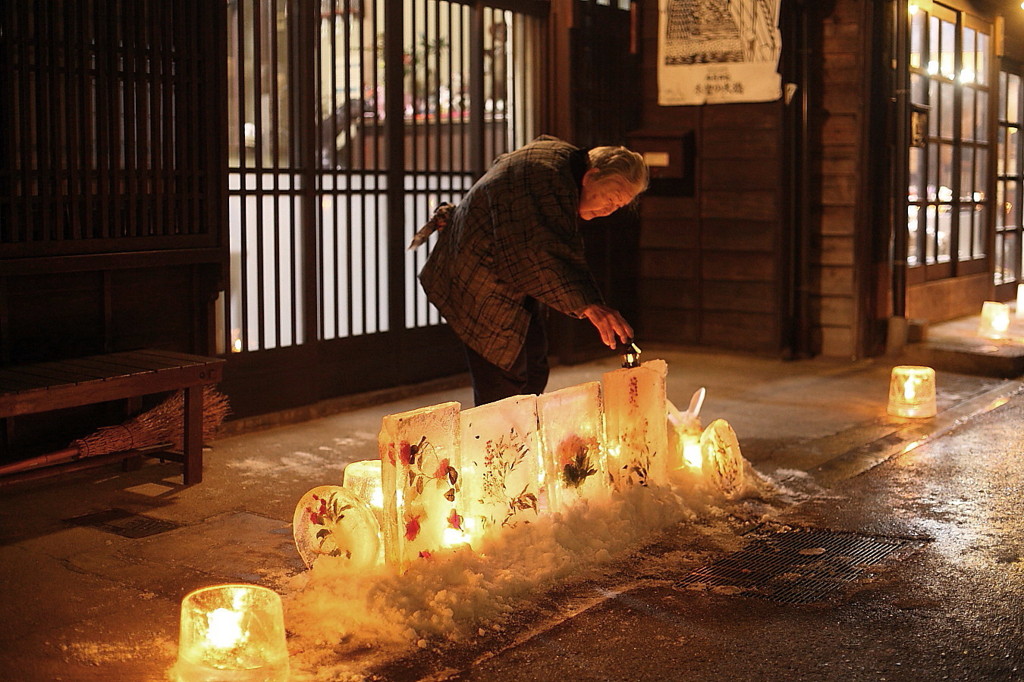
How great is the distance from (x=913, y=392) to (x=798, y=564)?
149 inches

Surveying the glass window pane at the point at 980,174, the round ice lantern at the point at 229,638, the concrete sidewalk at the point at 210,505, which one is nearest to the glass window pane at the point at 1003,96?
the glass window pane at the point at 980,174

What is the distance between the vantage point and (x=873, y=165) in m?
11.7

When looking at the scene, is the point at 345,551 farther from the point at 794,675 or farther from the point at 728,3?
the point at 728,3

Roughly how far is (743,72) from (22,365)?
7132 millimetres

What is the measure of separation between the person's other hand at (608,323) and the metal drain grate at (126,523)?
2.27 m

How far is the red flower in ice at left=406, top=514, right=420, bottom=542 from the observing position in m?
4.87

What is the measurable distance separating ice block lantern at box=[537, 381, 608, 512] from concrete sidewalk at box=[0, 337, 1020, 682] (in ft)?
3.99

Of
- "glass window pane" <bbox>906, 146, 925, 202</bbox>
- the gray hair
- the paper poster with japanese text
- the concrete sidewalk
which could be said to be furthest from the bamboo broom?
"glass window pane" <bbox>906, 146, 925, 202</bbox>

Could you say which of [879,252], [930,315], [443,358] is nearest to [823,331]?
[879,252]

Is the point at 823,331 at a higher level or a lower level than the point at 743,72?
lower

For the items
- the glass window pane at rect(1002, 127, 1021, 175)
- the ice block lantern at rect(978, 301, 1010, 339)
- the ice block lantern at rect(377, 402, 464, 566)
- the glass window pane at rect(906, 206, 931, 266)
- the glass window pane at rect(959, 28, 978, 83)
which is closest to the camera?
the ice block lantern at rect(377, 402, 464, 566)

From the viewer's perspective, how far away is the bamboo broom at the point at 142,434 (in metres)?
6.47

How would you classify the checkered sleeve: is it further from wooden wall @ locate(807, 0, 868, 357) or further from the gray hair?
wooden wall @ locate(807, 0, 868, 357)

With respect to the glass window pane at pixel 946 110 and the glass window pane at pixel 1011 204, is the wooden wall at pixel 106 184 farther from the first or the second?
the glass window pane at pixel 1011 204
